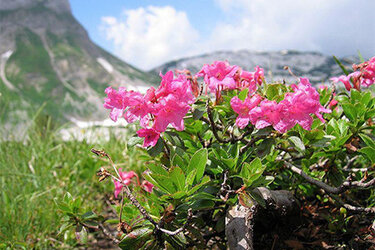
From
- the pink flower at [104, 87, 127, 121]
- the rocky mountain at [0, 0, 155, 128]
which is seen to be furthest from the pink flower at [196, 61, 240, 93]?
the rocky mountain at [0, 0, 155, 128]

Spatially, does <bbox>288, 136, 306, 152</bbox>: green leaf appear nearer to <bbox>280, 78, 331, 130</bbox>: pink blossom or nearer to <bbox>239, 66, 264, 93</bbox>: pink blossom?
<bbox>280, 78, 331, 130</bbox>: pink blossom

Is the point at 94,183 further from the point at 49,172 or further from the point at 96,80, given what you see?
the point at 96,80

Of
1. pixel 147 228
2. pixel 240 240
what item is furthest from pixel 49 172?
pixel 240 240

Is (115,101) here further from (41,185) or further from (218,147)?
(41,185)

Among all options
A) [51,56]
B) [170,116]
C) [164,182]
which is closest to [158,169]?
[164,182]

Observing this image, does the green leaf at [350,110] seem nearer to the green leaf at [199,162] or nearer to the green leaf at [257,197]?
the green leaf at [257,197]
